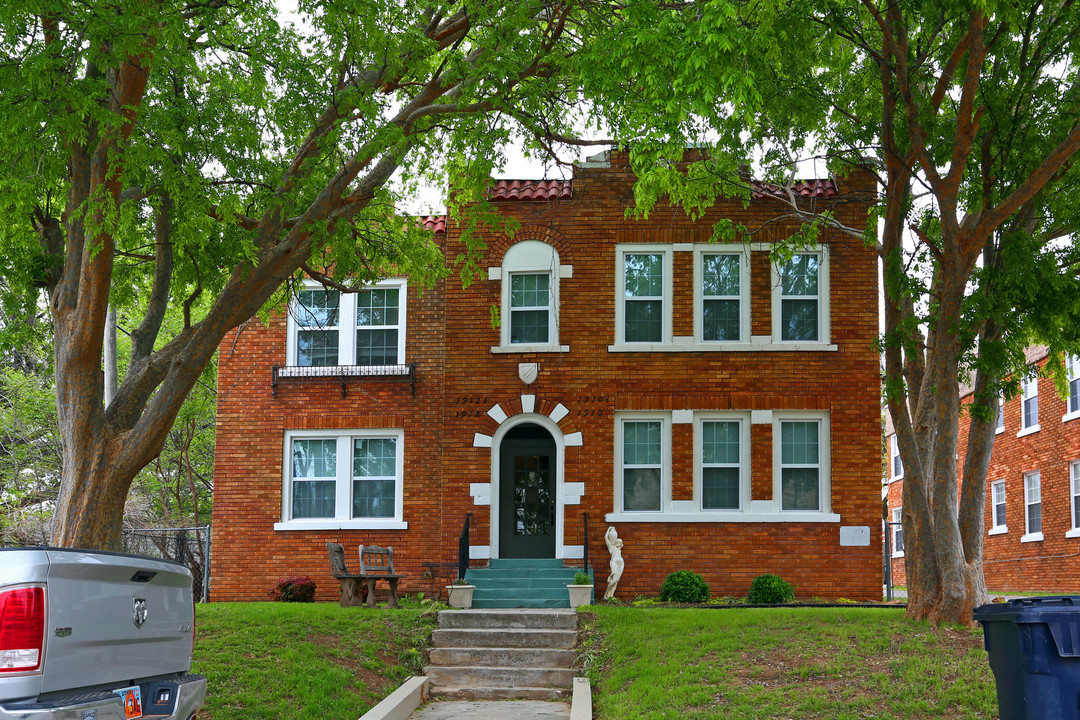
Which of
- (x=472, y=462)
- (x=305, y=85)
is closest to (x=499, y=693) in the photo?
(x=472, y=462)

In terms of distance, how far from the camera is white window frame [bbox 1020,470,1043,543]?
26994 mm

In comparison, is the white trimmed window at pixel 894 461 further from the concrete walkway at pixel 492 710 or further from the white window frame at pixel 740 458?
the concrete walkway at pixel 492 710

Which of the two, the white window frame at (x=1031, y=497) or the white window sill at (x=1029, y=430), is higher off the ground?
the white window sill at (x=1029, y=430)

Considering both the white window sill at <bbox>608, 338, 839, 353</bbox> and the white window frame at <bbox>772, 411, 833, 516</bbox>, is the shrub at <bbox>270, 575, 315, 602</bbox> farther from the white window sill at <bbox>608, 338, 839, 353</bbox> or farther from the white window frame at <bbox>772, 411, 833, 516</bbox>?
the white window frame at <bbox>772, 411, 833, 516</bbox>

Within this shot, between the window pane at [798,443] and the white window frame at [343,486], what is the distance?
7060 millimetres

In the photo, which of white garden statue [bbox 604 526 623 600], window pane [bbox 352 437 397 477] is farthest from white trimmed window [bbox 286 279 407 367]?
white garden statue [bbox 604 526 623 600]

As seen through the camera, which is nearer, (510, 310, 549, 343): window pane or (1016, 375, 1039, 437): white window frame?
(510, 310, 549, 343): window pane

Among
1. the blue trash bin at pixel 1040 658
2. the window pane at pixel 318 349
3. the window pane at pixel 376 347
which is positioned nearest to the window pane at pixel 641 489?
the window pane at pixel 376 347

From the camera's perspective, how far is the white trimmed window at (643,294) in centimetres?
1828

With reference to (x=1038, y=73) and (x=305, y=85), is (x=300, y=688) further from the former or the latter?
(x=1038, y=73)

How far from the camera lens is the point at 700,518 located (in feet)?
58.0

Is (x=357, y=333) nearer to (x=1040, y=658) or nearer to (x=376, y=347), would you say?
(x=376, y=347)

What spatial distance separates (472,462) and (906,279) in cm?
874

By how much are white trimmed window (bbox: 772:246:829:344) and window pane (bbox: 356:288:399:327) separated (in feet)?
23.6
